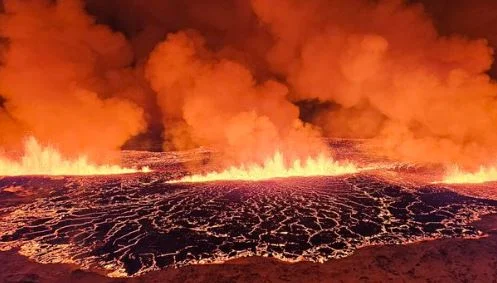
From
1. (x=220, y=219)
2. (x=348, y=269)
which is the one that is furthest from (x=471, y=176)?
(x=348, y=269)

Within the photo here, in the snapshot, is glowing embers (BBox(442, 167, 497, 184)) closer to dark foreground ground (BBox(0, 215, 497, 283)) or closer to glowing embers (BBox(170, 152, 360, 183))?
glowing embers (BBox(170, 152, 360, 183))

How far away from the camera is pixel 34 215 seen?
1237cm

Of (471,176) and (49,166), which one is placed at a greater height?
(49,166)

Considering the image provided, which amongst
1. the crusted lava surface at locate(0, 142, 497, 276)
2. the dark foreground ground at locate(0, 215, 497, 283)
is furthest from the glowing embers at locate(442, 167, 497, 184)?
the dark foreground ground at locate(0, 215, 497, 283)

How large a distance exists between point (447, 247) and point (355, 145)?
23.4 m

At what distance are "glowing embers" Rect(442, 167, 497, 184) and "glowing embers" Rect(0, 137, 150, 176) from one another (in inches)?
620

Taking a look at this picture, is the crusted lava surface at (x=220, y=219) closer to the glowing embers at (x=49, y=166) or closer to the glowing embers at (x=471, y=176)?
the glowing embers at (x=471, y=176)

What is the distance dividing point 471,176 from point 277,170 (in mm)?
8895

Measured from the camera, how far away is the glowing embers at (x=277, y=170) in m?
18.6

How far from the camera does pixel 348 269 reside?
24.3 feet

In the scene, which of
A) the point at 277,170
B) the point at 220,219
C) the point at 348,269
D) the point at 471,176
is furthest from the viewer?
Result: the point at 277,170

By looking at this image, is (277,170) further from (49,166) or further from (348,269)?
(49,166)

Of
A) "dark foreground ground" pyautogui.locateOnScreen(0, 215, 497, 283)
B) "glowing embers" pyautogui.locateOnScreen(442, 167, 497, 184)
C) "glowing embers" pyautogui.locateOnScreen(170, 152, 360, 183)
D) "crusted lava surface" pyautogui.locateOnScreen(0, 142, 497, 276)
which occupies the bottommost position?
"dark foreground ground" pyautogui.locateOnScreen(0, 215, 497, 283)

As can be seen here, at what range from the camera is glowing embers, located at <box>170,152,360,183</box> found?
61.0ft
